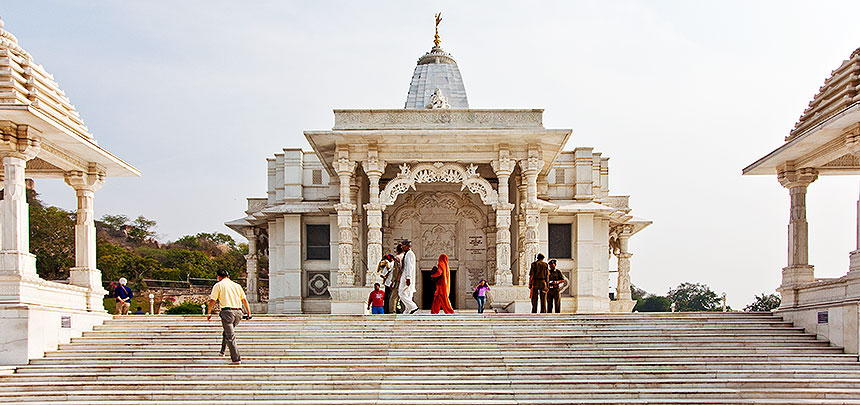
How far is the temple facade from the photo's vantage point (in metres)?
24.9

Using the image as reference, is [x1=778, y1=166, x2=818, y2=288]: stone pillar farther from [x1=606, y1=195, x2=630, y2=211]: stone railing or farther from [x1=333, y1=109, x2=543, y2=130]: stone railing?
[x1=606, y1=195, x2=630, y2=211]: stone railing

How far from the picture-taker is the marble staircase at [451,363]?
44.3ft

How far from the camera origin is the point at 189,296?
63.3 metres

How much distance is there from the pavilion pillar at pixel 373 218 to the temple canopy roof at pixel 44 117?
708 cm

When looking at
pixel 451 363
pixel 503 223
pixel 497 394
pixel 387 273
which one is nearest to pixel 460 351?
pixel 451 363

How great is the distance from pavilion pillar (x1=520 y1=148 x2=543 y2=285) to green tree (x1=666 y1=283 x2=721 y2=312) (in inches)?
1952

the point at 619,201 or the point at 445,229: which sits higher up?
the point at 619,201

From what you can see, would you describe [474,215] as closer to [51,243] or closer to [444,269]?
[444,269]

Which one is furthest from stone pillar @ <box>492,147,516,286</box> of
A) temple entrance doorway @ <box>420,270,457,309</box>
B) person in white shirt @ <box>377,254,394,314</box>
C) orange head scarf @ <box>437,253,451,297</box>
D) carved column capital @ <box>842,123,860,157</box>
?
carved column capital @ <box>842,123,860,157</box>

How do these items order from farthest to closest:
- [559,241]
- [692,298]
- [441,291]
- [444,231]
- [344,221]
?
[692,298] → [559,241] → [444,231] → [344,221] → [441,291]

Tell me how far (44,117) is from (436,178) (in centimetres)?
1176

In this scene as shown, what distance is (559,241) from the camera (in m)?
30.0

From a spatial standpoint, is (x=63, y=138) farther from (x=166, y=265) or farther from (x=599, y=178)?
(x=166, y=265)

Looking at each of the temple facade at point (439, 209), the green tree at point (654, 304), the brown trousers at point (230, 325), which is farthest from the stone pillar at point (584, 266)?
the green tree at point (654, 304)
